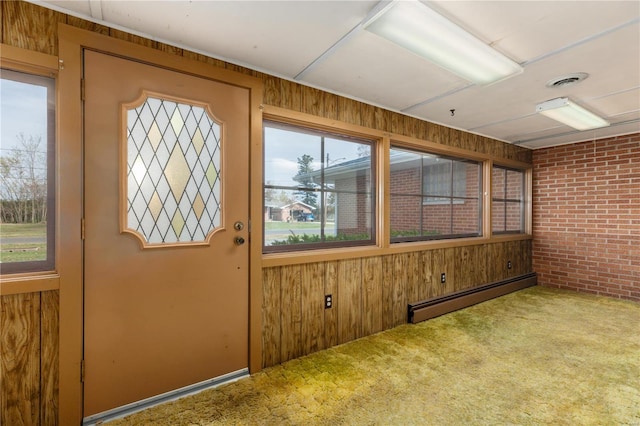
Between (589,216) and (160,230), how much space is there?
570 cm

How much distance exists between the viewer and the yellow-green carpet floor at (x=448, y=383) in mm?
1806

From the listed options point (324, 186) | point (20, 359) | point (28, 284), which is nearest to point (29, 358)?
point (20, 359)

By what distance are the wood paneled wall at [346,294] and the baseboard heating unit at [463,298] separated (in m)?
0.08

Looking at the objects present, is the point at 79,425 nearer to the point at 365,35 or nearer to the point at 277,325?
the point at 277,325

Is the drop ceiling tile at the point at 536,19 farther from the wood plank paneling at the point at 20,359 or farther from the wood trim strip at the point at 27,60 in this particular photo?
the wood plank paneling at the point at 20,359

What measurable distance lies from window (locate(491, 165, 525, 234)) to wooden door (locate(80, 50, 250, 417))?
3974 mm

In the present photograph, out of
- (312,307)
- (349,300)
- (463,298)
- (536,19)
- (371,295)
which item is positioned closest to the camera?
(536,19)

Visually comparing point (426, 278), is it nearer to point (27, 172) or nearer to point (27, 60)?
point (27, 172)

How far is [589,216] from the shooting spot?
14.7 feet

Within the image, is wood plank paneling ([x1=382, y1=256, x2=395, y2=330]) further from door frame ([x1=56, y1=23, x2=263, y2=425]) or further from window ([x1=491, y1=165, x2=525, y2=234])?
door frame ([x1=56, y1=23, x2=263, y2=425])

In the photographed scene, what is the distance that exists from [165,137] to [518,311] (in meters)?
4.25

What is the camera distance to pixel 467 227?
4.38 metres

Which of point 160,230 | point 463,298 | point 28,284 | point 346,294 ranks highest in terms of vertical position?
point 160,230

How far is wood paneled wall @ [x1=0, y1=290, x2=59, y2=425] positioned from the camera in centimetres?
156
